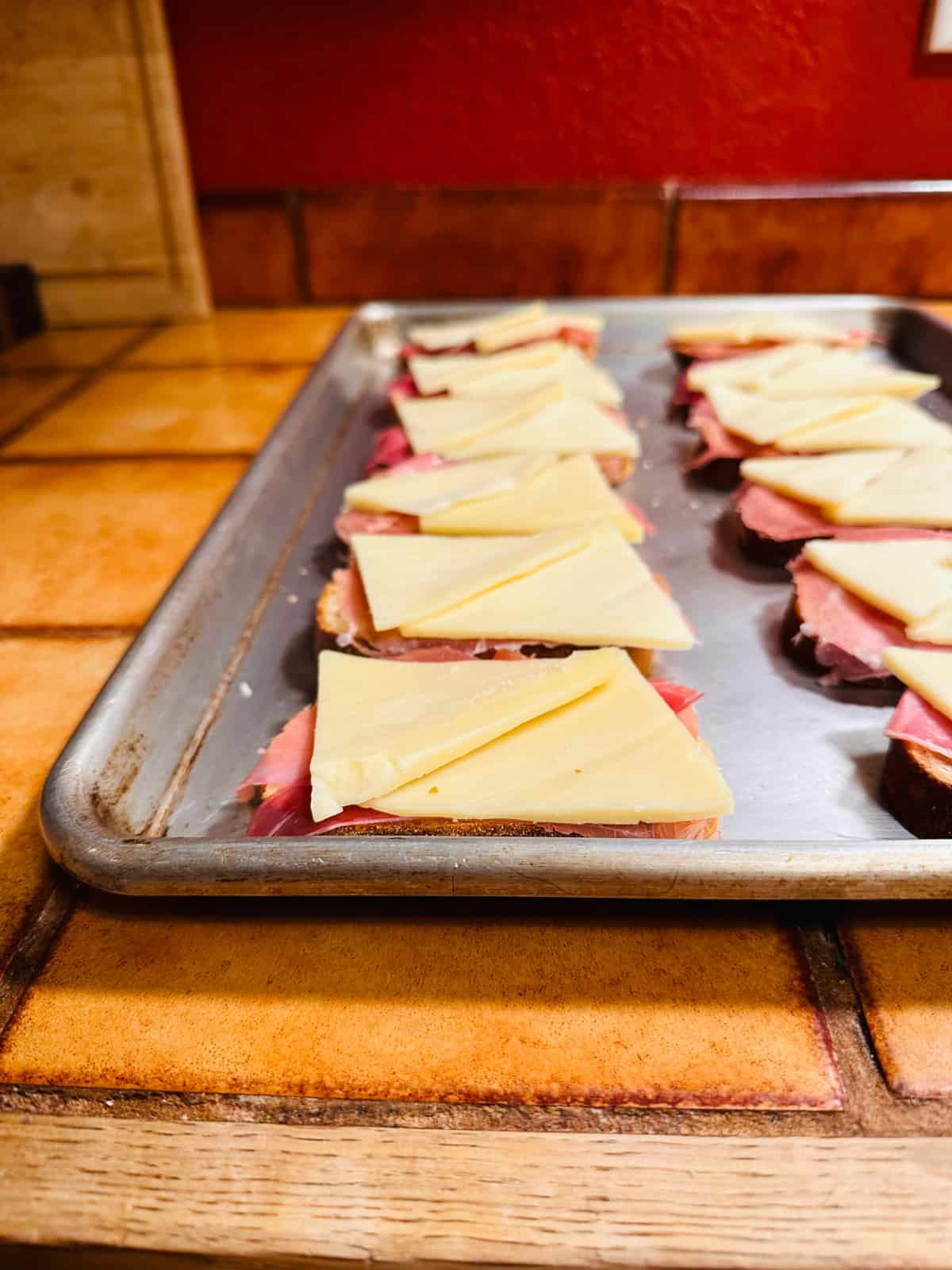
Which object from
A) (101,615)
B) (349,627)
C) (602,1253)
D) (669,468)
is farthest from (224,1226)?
(669,468)

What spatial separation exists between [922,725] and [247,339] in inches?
69.2

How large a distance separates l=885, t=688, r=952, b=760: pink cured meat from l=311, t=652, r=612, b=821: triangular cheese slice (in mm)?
250

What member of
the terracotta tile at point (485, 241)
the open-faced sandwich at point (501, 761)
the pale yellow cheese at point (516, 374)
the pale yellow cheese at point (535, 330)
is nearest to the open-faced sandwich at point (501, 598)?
the open-faced sandwich at point (501, 761)

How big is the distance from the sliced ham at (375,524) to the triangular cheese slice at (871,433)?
59 cm

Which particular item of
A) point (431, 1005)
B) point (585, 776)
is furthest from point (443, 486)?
point (431, 1005)

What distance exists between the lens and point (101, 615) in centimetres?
113

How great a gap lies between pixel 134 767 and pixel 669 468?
102 cm

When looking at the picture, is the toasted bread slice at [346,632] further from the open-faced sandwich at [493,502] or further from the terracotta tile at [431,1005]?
the terracotta tile at [431,1005]

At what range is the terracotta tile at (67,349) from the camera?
2.04m

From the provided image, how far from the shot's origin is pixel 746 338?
1.83m

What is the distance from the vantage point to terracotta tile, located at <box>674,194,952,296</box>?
6.68 ft

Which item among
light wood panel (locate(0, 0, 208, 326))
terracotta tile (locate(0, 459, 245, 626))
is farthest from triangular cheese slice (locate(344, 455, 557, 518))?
light wood panel (locate(0, 0, 208, 326))

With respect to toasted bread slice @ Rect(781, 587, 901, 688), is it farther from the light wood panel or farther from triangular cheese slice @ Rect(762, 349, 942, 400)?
the light wood panel

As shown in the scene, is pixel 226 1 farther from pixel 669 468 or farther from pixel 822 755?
pixel 822 755
